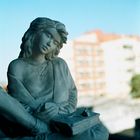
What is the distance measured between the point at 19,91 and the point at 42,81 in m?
0.11

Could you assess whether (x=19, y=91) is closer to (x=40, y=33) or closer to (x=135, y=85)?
(x=40, y=33)

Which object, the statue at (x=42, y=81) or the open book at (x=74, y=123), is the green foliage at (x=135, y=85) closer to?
the statue at (x=42, y=81)

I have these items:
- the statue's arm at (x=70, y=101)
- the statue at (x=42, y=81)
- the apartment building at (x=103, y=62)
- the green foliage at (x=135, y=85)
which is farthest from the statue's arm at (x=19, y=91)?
the apartment building at (x=103, y=62)

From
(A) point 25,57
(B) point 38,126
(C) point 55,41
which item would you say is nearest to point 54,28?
(C) point 55,41

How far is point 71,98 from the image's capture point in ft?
5.84

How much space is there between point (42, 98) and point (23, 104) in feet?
0.27

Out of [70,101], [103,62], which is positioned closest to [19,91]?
[70,101]

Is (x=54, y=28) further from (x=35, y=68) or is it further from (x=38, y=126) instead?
(x=38, y=126)

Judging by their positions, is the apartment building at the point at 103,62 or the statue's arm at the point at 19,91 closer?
the statue's arm at the point at 19,91

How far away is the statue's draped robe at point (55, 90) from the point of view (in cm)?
164

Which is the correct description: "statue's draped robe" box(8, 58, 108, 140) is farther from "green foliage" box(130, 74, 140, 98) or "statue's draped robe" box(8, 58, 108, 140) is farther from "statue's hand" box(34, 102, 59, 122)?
"green foliage" box(130, 74, 140, 98)

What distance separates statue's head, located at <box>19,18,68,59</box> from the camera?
1.74 metres

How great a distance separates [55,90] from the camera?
1723mm

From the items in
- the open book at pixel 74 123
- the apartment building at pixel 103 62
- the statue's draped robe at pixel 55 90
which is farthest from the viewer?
the apartment building at pixel 103 62
